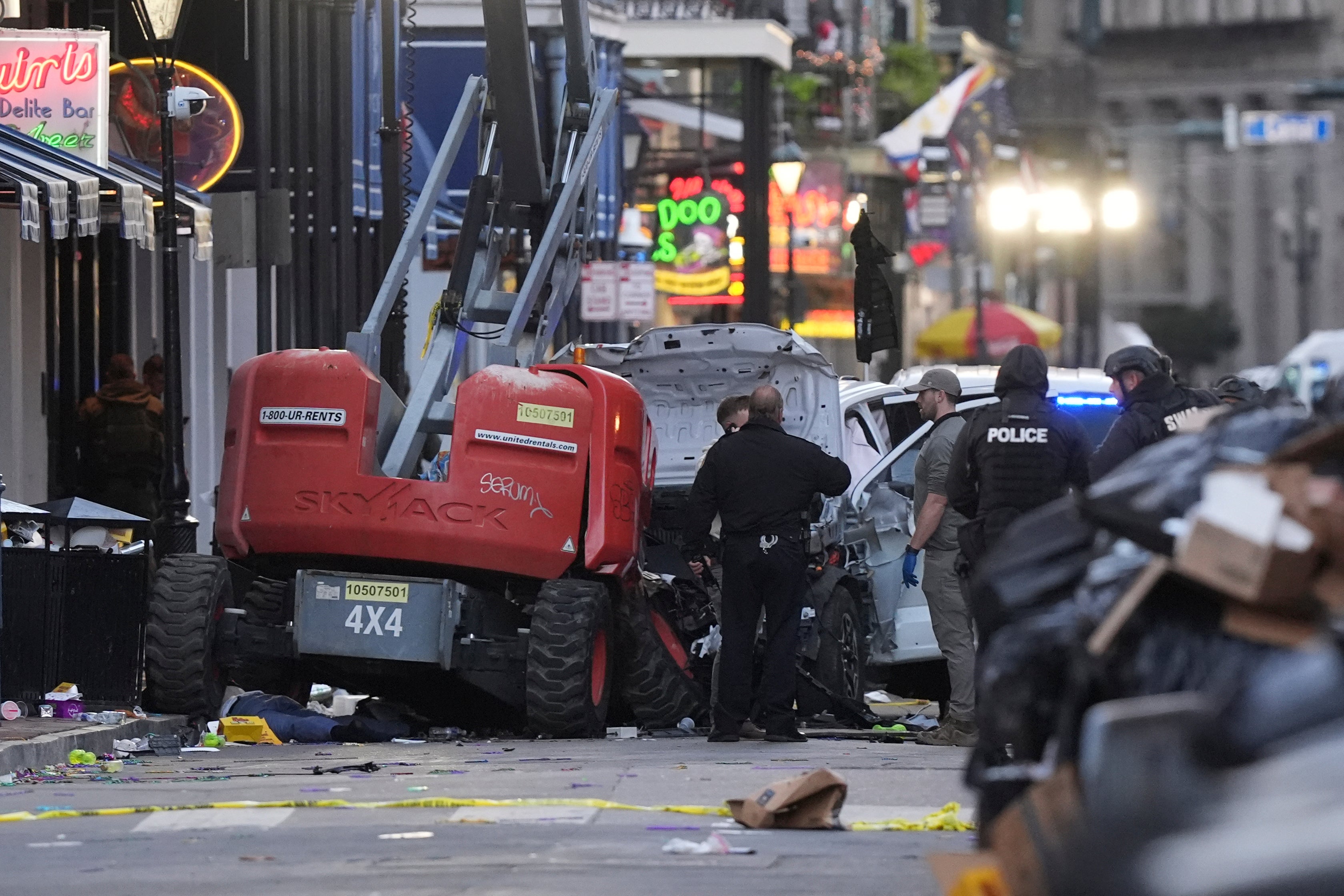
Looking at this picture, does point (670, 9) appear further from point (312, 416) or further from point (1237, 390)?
point (312, 416)

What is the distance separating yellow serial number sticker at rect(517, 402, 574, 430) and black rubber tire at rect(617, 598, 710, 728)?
4.06ft

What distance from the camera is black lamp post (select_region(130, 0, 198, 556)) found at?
15.6 m

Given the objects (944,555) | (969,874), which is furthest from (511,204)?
(969,874)

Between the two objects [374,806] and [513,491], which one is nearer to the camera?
[374,806]

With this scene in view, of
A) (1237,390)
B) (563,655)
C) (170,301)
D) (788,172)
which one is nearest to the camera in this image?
(563,655)

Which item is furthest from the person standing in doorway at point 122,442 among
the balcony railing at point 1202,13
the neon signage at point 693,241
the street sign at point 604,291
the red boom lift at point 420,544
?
the balcony railing at point 1202,13

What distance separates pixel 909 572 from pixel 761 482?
1.76 m

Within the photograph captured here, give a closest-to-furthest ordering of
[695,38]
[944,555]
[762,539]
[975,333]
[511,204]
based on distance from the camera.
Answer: [762,539] → [944,555] → [511,204] → [695,38] → [975,333]

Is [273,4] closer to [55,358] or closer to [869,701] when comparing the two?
[55,358]

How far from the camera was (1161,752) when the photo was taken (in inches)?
168

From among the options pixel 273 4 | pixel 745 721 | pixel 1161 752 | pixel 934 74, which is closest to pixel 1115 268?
pixel 934 74

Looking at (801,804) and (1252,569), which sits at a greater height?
(1252,569)

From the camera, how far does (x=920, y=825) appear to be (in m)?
8.84

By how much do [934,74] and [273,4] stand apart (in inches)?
1587
